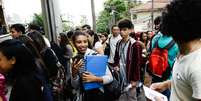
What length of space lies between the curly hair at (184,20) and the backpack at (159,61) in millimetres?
2129

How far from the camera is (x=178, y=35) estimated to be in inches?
60.5

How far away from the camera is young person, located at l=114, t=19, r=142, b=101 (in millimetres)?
4121

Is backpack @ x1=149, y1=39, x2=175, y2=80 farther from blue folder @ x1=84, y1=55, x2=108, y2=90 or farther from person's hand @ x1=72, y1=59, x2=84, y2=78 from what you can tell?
person's hand @ x1=72, y1=59, x2=84, y2=78

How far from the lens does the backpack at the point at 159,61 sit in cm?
374

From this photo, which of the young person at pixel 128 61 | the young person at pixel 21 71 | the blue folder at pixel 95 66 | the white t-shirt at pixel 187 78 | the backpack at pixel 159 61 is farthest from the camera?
the young person at pixel 128 61

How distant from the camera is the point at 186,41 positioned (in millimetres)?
1537

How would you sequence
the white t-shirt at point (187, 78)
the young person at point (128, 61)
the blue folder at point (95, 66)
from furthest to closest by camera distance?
the young person at point (128, 61), the blue folder at point (95, 66), the white t-shirt at point (187, 78)

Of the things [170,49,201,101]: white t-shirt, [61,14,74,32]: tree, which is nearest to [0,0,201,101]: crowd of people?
[170,49,201,101]: white t-shirt

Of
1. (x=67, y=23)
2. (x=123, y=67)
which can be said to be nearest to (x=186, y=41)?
(x=123, y=67)

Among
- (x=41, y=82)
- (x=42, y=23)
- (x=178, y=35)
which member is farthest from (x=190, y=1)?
(x=42, y=23)

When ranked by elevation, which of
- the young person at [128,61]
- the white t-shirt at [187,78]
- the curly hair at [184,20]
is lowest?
the young person at [128,61]

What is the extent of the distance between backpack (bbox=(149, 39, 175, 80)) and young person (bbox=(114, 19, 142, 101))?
0.23 metres

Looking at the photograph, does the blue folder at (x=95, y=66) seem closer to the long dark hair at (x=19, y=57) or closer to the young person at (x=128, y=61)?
the long dark hair at (x=19, y=57)

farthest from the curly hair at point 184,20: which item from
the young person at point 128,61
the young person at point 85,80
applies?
the young person at point 128,61
